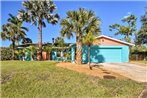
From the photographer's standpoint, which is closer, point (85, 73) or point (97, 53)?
point (85, 73)

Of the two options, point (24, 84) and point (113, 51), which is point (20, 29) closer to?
point (113, 51)

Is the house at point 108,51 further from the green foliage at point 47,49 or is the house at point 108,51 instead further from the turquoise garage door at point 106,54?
the green foliage at point 47,49

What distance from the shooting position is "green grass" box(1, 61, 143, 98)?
13.9m

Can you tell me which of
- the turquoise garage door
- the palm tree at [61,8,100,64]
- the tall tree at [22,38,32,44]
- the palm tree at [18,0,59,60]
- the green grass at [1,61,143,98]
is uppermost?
the palm tree at [18,0,59,60]

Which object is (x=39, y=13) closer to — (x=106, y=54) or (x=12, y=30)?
(x=12, y=30)

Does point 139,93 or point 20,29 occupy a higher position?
point 20,29

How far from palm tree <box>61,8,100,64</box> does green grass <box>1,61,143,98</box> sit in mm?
8189

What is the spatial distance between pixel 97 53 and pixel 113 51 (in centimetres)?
224

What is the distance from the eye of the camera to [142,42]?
4766 cm

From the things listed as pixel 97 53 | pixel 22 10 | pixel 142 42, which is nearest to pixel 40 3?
pixel 22 10

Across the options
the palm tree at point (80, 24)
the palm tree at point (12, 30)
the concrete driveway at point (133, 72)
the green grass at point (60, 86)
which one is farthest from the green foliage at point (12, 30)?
the green grass at point (60, 86)

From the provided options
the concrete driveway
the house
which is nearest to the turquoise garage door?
the house

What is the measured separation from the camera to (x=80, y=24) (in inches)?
1008

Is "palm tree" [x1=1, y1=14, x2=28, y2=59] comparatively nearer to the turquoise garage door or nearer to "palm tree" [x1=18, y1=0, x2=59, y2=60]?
"palm tree" [x1=18, y1=0, x2=59, y2=60]
